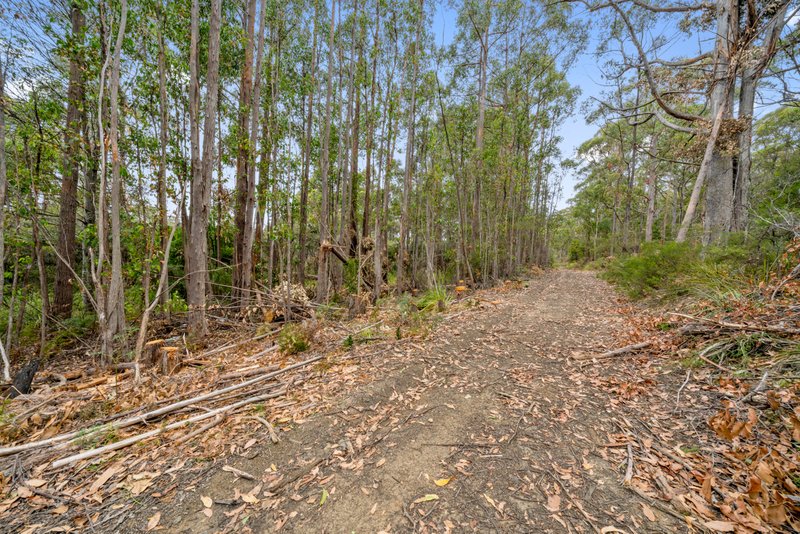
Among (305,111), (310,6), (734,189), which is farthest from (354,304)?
(734,189)

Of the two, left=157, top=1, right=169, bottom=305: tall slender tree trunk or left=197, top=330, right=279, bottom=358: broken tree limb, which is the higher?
left=157, top=1, right=169, bottom=305: tall slender tree trunk

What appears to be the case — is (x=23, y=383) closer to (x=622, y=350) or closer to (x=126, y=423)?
(x=126, y=423)

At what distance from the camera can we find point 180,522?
5.39 feet

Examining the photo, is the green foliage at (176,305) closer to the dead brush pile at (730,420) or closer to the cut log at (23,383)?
the cut log at (23,383)

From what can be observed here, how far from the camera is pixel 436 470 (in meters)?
2.00

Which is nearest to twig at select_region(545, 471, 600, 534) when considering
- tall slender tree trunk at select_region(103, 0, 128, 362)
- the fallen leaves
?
the fallen leaves

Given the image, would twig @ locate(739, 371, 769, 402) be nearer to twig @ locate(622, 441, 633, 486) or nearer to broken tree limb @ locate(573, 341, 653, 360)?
twig @ locate(622, 441, 633, 486)

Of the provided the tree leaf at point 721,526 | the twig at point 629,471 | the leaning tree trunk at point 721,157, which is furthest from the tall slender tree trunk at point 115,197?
the leaning tree trunk at point 721,157

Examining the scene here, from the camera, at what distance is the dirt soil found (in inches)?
64.2

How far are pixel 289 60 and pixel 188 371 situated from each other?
962 centimetres

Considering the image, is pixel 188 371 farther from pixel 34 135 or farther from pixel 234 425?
pixel 34 135

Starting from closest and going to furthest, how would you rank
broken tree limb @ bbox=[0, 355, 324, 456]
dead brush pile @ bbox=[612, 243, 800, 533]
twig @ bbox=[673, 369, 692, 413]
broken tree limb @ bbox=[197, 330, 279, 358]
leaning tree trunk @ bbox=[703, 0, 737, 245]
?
dead brush pile @ bbox=[612, 243, 800, 533], broken tree limb @ bbox=[0, 355, 324, 456], twig @ bbox=[673, 369, 692, 413], broken tree limb @ bbox=[197, 330, 279, 358], leaning tree trunk @ bbox=[703, 0, 737, 245]

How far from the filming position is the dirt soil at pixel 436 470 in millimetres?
1630

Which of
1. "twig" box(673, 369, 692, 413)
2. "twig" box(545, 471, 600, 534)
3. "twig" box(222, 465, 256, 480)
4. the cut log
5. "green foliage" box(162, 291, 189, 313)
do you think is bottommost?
the cut log
